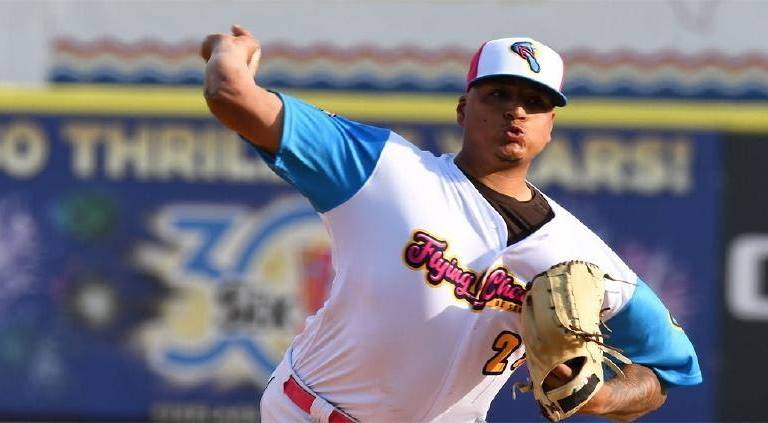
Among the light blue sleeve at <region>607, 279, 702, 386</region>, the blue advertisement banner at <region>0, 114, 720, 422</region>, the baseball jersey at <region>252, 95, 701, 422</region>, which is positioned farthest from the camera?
the blue advertisement banner at <region>0, 114, 720, 422</region>

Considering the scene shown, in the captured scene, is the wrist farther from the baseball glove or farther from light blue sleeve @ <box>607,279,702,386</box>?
light blue sleeve @ <box>607,279,702,386</box>

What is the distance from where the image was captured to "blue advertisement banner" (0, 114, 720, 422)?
9.31 m

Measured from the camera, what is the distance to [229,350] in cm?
932

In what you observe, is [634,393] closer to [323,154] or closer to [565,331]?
[565,331]

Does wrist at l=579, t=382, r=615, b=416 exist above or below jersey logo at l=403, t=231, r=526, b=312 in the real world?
below

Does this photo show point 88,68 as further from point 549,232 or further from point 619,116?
point 549,232

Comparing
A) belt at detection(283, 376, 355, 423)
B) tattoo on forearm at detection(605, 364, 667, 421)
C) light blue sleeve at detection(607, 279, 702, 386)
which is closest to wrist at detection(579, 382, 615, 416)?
tattoo on forearm at detection(605, 364, 667, 421)

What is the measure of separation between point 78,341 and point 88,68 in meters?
2.08

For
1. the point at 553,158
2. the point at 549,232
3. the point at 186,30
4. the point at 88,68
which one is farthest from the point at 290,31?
the point at 549,232

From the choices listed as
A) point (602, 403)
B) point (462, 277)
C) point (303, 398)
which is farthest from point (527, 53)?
point (303, 398)

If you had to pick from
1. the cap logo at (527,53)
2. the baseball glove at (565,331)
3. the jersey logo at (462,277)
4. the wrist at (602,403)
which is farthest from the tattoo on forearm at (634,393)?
the cap logo at (527,53)

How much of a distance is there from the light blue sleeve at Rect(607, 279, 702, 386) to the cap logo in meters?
0.65

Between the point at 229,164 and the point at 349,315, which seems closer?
the point at 349,315

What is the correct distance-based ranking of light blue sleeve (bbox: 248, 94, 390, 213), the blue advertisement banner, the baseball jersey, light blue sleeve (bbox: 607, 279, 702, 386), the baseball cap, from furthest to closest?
1. the blue advertisement banner
2. light blue sleeve (bbox: 607, 279, 702, 386)
3. the baseball cap
4. the baseball jersey
5. light blue sleeve (bbox: 248, 94, 390, 213)
